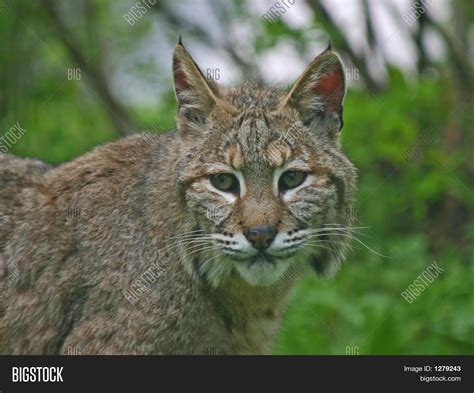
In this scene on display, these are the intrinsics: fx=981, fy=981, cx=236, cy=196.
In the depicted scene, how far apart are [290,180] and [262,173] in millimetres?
212

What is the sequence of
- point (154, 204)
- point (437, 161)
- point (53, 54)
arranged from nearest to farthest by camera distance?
point (154, 204) < point (437, 161) < point (53, 54)

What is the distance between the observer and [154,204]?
21.7 ft

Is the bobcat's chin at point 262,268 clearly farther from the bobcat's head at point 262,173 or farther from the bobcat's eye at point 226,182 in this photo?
the bobcat's eye at point 226,182

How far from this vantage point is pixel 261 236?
591cm

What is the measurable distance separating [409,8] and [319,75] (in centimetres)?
525

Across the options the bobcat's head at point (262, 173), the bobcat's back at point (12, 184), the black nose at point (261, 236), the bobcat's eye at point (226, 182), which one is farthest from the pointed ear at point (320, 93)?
the bobcat's back at point (12, 184)

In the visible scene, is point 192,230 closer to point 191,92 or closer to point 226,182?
point 226,182

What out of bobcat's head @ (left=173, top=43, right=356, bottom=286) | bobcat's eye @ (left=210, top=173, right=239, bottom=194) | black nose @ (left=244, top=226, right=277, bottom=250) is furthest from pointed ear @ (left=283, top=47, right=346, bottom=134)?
black nose @ (left=244, top=226, right=277, bottom=250)

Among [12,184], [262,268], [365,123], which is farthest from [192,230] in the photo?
[365,123]

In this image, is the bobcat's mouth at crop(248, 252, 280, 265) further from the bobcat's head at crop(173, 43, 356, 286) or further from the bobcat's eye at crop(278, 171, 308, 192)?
the bobcat's eye at crop(278, 171, 308, 192)

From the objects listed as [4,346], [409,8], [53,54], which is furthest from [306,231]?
[53,54]

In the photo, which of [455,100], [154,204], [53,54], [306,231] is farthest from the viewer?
[53,54]

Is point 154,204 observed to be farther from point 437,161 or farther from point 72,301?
point 437,161

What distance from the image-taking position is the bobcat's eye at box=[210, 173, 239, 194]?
6.22 metres
